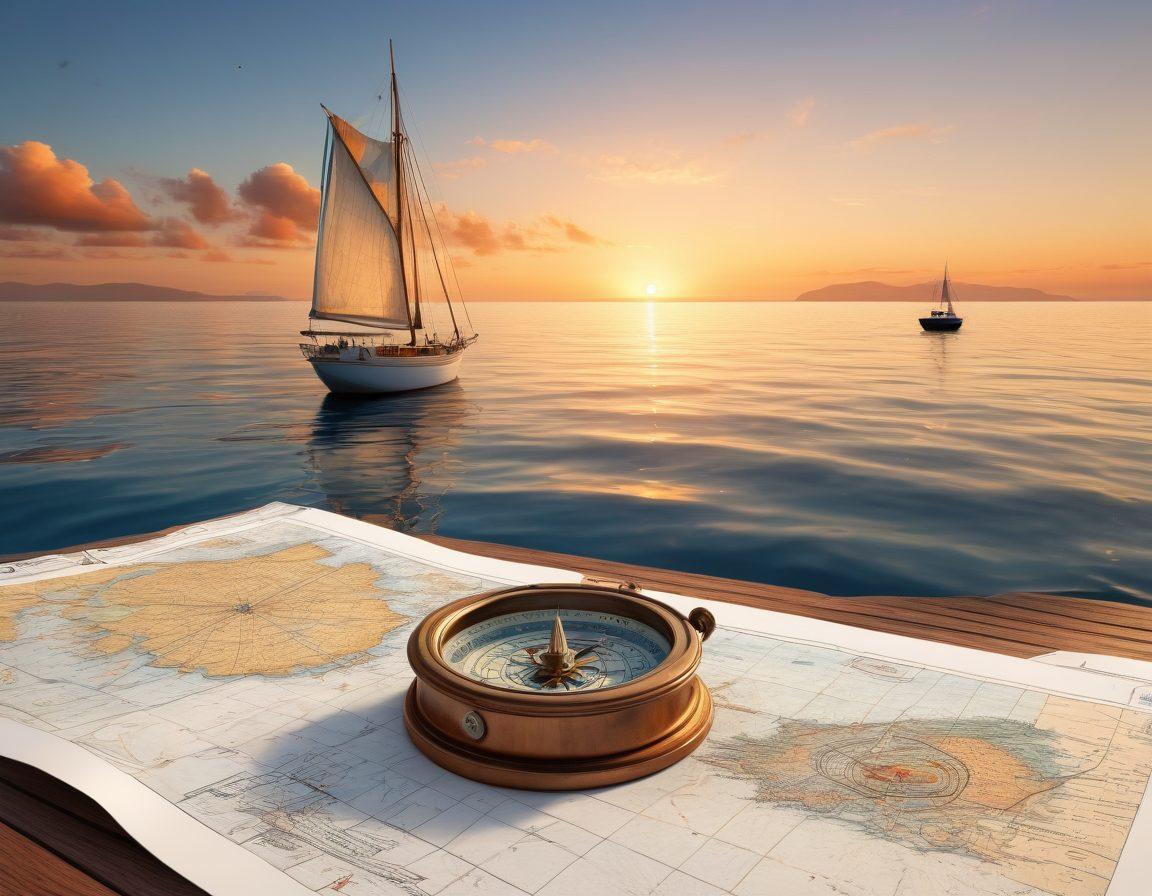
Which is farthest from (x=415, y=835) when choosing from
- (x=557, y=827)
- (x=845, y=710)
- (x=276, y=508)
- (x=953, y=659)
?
(x=276, y=508)

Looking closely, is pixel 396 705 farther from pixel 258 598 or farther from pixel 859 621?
pixel 859 621

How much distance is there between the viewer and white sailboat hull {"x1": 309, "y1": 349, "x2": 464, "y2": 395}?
3388cm

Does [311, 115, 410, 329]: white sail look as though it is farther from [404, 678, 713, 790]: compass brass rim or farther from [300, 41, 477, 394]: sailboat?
[404, 678, 713, 790]: compass brass rim

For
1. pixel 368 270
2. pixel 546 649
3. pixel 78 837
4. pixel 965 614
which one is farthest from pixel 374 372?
pixel 78 837

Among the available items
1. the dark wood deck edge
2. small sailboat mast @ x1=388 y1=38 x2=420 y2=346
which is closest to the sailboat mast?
small sailboat mast @ x1=388 y1=38 x2=420 y2=346

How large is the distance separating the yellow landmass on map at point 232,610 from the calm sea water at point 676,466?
739 cm

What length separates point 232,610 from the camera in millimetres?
4125

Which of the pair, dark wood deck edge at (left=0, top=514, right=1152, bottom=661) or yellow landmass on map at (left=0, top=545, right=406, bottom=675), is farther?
dark wood deck edge at (left=0, top=514, right=1152, bottom=661)

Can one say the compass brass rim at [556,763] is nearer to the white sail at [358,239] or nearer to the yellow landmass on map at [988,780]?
the yellow landmass on map at [988,780]

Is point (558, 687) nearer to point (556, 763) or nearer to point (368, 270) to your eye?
point (556, 763)

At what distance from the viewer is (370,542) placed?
208 inches

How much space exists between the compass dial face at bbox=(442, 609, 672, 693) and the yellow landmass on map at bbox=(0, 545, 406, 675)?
102 centimetres

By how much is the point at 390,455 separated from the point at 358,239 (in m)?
21.2

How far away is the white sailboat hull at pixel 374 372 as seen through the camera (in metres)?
33.9
